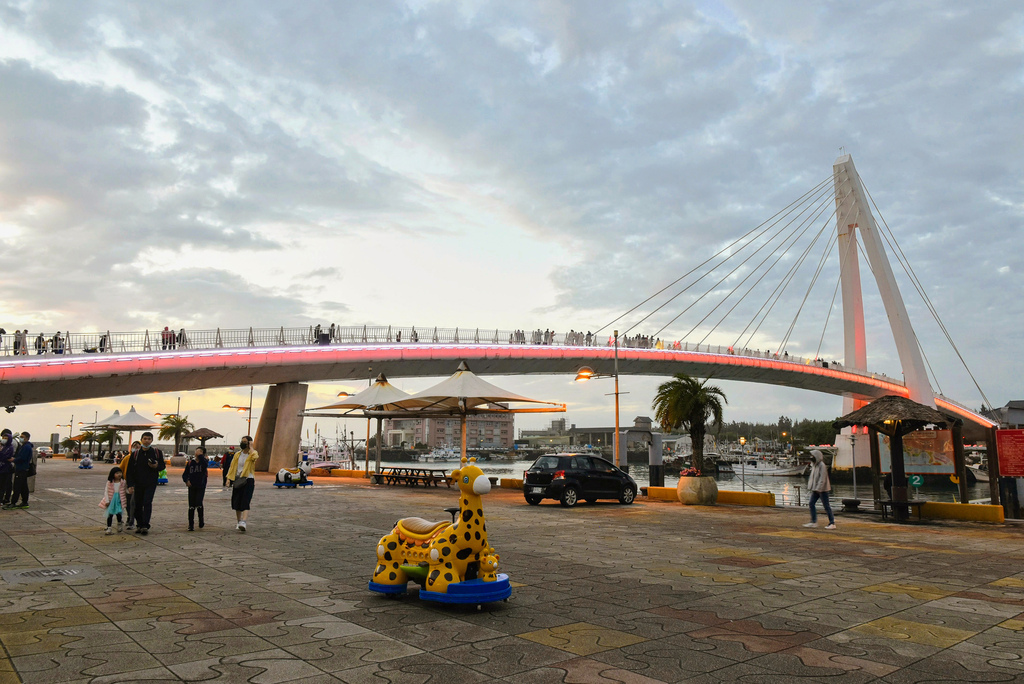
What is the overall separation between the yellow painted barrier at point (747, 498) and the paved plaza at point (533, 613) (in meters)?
7.68

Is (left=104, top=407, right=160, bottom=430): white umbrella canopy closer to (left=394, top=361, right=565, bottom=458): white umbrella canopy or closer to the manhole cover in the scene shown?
(left=394, top=361, right=565, bottom=458): white umbrella canopy

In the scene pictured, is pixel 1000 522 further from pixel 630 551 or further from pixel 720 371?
pixel 720 371

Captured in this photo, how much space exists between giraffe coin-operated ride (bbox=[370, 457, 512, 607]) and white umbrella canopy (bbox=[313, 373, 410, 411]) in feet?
58.6

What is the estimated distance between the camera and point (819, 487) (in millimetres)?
13273

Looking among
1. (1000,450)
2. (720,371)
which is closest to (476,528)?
(1000,450)

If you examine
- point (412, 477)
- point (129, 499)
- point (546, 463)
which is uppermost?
point (546, 463)

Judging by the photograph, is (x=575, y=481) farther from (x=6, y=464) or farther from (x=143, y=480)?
(x=6, y=464)

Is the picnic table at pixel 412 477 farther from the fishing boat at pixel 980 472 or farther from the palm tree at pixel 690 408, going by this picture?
the fishing boat at pixel 980 472

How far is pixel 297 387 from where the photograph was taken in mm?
42625

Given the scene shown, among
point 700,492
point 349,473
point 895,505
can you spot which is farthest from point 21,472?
point 349,473

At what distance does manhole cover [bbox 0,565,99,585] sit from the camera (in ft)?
21.5

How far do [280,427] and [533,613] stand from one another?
3811 centimetres

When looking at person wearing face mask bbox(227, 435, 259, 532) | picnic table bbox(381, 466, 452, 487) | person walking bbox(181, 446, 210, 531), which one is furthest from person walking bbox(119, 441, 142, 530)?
picnic table bbox(381, 466, 452, 487)

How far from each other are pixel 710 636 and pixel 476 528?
80.4 inches
